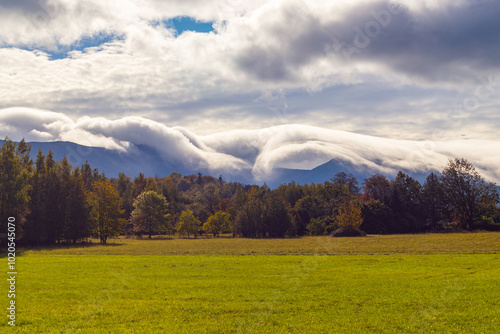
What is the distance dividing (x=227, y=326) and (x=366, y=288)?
16.4m

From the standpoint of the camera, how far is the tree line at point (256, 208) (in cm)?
10119

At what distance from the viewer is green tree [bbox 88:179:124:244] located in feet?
388

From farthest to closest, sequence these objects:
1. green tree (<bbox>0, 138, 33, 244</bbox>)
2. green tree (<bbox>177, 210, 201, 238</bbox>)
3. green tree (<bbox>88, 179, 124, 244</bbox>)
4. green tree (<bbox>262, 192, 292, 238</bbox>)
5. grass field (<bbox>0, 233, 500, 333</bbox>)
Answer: green tree (<bbox>177, 210, 201, 238</bbox>) < green tree (<bbox>262, 192, 292, 238</bbox>) < green tree (<bbox>88, 179, 124, 244</bbox>) < green tree (<bbox>0, 138, 33, 244</bbox>) < grass field (<bbox>0, 233, 500, 333</bbox>)

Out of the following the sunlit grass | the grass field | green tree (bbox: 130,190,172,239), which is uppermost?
green tree (bbox: 130,190,172,239)

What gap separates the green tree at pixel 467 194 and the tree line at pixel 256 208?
32 cm

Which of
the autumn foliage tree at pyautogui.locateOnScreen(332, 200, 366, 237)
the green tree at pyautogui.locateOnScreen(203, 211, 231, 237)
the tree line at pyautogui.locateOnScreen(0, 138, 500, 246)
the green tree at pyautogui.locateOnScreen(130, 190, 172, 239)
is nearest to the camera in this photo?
the tree line at pyautogui.locateOnScreen(0, 138, 500, 246)

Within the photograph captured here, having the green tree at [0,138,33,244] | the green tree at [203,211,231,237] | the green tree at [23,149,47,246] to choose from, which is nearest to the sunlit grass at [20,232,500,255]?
the green tree at [0,138,33,244]

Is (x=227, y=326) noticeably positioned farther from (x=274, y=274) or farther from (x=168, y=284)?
(x=274, y=274)

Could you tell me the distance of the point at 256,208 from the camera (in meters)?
152

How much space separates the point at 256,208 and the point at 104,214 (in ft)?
205

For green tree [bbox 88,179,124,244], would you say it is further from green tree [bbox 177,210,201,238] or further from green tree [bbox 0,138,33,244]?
green tree [bbox 177,210,201,238]

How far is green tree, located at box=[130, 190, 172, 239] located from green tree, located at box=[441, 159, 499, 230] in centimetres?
12034

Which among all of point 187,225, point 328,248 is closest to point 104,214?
point 187,225

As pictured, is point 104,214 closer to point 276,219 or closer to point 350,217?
point 276,219
